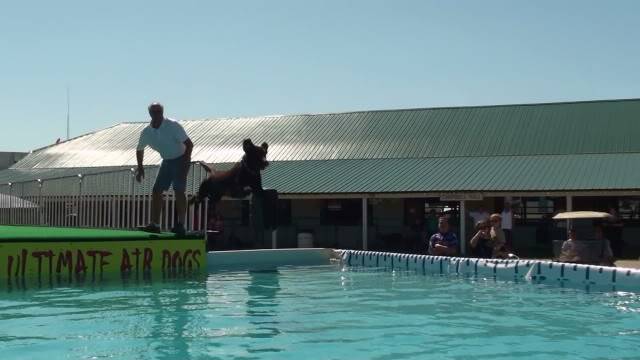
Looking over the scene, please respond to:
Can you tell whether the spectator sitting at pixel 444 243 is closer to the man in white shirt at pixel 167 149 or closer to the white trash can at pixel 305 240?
the man in white shirt at pixel 167 149

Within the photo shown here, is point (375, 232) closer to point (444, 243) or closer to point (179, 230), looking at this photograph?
point (444, 243)

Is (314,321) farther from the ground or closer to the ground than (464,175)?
closer to the ground

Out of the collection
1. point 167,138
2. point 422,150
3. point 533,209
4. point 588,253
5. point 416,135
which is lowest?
point 588,253

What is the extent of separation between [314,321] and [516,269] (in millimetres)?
5022

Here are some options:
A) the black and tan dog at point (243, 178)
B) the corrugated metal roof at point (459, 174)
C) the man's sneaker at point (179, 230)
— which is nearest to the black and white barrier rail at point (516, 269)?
the black and tan dog at point (243, 178)

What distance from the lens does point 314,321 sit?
7102mm

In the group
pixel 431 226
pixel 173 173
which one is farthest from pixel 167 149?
pixel 431 226

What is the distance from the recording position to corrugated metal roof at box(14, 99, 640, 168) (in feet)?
87.2

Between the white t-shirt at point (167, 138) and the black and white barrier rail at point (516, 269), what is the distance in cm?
427

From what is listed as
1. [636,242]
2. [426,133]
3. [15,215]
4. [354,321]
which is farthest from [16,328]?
[426,133]

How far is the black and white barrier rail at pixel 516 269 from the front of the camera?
9930 mm

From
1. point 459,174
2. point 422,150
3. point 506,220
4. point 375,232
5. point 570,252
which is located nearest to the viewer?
point 570,252

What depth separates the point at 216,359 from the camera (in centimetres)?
546

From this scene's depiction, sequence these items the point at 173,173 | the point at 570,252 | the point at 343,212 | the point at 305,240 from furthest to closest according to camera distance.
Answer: the point at 343,212 → the point at 305,240 → the point at 570,252 → the point at 173,173
